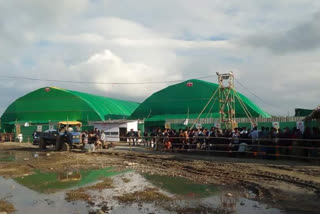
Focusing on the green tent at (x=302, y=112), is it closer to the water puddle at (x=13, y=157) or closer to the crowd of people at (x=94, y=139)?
the crowd of people at (x=94, y=139)

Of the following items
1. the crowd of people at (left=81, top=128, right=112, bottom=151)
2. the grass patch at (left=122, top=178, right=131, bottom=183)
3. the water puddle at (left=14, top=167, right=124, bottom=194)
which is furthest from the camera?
the crowd of people at (left=81, top=128, right=112, bottom=151)

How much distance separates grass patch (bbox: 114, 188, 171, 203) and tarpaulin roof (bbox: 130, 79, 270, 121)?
2563 cm

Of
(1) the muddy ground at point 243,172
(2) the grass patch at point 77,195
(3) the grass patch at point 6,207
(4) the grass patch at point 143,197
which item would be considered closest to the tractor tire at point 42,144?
(1) the muddy ground at point 243,172

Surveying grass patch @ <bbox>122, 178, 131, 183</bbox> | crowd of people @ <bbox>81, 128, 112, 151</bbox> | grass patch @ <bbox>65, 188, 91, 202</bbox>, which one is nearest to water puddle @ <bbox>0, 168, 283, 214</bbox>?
grass patch @ <bbox>122, 178, 131, 183</bbox>

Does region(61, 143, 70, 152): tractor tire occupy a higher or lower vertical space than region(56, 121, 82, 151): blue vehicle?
lower

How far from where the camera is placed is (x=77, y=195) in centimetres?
970

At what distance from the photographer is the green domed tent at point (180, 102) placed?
36.8 meters

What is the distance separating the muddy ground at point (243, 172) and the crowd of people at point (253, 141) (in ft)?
2.40

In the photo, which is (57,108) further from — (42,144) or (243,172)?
(243,172)

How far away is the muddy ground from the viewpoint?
360 inches

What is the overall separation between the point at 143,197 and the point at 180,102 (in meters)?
28.8

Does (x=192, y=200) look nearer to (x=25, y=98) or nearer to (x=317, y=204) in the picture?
(x=317, y=204)

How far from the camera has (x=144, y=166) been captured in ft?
52.5

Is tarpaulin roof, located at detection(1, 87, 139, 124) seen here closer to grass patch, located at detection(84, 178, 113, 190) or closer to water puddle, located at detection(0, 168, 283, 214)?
water puddle, located at detection(0, 168, 283, 214)
